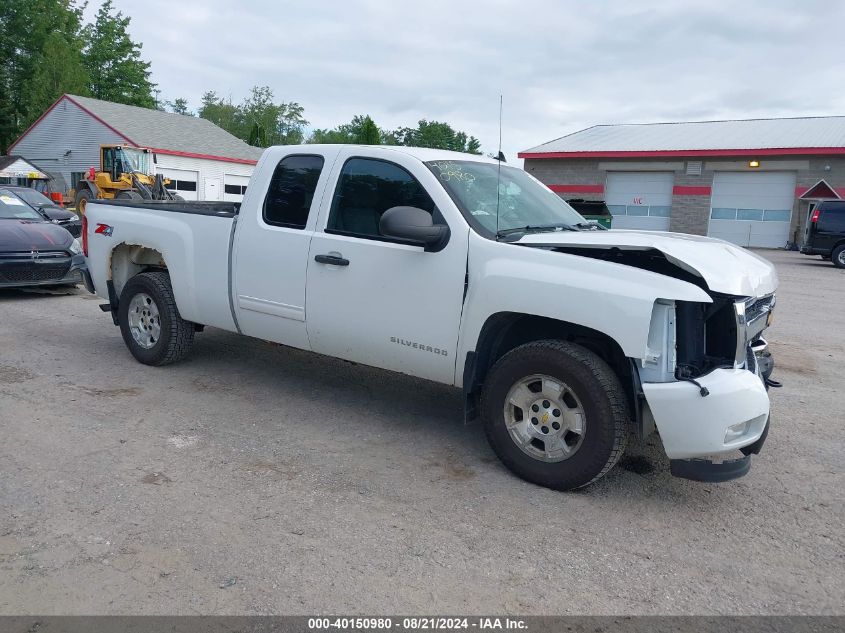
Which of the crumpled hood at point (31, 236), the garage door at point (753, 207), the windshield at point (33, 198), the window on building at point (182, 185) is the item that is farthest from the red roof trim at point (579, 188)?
the crumpled hood at point (31, 236)

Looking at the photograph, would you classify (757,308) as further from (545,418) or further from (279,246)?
(279,246)

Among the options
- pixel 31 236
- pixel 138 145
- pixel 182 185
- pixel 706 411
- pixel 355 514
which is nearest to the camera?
pixel 706 411

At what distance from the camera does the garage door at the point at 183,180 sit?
3684cm

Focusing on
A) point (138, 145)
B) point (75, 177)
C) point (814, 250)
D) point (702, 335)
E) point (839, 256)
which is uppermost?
point (138, 145)

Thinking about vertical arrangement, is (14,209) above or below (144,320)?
above

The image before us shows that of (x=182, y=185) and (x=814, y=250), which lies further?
(x=182, y=185)

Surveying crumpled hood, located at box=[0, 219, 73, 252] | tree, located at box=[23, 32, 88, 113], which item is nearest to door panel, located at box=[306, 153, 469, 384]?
crumpled hood, located at box=[0, 219, 73, 252]

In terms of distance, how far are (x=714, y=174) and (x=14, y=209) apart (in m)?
28.2

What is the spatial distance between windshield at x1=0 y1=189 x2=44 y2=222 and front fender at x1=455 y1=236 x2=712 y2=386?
28.7ft

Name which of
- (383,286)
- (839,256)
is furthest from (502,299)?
(839,256)

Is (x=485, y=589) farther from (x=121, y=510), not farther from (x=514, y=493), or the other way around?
(x=121, y=510)

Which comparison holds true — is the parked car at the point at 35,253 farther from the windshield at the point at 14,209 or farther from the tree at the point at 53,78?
the tree at the point at 53,78

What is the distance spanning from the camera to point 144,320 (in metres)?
6.24

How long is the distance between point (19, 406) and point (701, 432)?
15.4 ft
